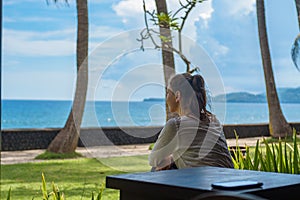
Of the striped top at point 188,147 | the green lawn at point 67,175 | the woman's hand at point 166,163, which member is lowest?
the green lawn at point 67,175

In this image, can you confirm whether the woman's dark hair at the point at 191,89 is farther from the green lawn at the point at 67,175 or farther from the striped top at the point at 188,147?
the green lawn at the point at 67,175

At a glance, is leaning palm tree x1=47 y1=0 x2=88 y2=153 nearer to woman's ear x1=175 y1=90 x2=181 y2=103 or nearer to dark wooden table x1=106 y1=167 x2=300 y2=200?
woman's ear x1=175 y1=90 x2=181 y2=103

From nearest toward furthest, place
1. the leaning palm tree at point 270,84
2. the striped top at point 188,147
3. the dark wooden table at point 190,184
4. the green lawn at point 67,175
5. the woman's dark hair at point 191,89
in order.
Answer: the dark wooden table at point 190,184 → the striped top at point 188,147 → the woman's dark hair at point 191,89 → the green lawn at point 67,175 → the leaning palm tree at point 270,84

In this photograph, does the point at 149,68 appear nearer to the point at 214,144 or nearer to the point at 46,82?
the point at 214,144

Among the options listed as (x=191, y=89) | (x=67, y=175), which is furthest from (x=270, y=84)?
(x=191, y=89)

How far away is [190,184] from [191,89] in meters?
1.43

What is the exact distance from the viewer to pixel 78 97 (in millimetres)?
9430

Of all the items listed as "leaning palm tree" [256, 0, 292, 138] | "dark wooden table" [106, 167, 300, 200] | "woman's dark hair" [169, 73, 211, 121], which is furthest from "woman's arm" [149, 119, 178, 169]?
"leaning palm tree" [256, 0, 292, 138]

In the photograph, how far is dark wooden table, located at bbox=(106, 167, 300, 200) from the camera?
1.57m

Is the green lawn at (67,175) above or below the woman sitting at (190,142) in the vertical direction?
below

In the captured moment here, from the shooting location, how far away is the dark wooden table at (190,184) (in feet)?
5.14

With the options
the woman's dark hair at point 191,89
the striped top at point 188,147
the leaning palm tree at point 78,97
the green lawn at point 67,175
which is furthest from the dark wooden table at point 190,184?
the leaning palm tree at point 78,97

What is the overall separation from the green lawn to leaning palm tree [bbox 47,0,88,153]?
0.69 metres

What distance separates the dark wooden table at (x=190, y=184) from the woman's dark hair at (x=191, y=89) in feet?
3.29
